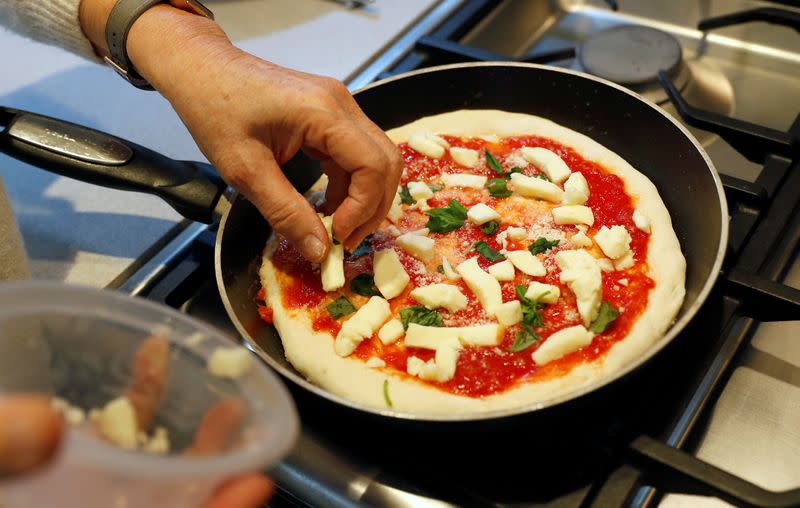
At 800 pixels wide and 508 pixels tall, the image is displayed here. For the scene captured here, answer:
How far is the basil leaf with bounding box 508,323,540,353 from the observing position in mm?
1188

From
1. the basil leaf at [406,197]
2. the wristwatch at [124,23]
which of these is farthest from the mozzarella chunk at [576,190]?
the wristwatch at [124,23]

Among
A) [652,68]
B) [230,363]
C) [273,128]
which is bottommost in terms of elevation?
[230,363]

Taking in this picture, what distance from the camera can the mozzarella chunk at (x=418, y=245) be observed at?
1328mm

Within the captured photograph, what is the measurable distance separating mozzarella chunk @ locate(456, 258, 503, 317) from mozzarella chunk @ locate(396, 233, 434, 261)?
2.8 inches

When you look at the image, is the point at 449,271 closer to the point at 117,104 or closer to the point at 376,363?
the point at 376,363

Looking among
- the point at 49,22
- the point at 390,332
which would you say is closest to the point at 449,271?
the point at 390,332

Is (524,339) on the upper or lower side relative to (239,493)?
upper

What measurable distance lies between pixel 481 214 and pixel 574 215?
18 centimetres

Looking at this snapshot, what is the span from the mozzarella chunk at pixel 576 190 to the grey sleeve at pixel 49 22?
41.2 inches

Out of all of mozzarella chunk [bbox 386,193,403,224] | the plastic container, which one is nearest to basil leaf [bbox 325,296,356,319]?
mozzarella chunk [bbox 386,193,403,224]

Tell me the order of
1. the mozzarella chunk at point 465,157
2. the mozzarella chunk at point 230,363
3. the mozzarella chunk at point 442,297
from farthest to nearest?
the mozzarella chunk at point 465,157 → the mozzarella chunk at point 442,297 → the mozzarella chunk at point 230,363

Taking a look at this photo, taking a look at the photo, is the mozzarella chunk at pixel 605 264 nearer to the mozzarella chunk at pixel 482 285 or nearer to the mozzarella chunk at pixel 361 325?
the mozzarella chunk at pixel 482 285

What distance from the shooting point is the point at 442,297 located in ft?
4.07

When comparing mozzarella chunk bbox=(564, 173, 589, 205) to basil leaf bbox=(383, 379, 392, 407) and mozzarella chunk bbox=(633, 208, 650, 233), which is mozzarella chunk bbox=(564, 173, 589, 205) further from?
basil leaf bbox=(383, 379, 392, 407)
